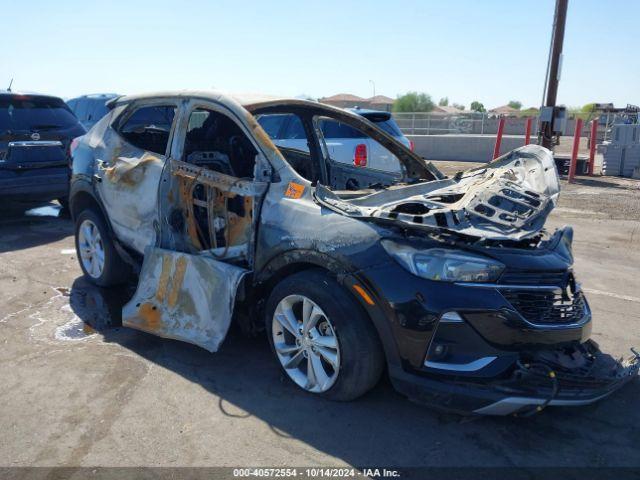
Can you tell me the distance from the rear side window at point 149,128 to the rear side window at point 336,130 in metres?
1.36

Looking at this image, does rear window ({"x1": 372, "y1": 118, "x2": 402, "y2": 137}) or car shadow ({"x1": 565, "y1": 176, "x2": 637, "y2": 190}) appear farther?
car shadow ({"x1": 565, "y1": 176, "x2": 637, "y2": 190})

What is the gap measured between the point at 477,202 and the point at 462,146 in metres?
20.3

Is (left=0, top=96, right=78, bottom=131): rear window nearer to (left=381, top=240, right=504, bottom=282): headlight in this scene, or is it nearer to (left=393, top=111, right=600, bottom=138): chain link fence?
(left=381, top=240, right=504, bottom=282): headlight

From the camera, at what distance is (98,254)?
17.9 feet

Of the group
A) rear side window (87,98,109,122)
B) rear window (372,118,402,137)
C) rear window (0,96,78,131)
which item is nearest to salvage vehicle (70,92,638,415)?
rear window (0,96,78,131)

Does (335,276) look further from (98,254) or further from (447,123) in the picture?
(447,123)

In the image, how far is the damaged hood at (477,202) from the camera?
321 centimetres

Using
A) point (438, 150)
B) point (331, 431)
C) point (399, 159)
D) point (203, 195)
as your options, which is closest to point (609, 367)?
point (331, 431)

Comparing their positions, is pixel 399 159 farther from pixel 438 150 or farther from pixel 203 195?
pixel 438 150

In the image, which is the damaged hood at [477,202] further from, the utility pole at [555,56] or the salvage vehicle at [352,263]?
the utility pole at [555,56]

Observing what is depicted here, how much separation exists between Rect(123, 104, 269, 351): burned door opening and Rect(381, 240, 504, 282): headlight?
4.01 feet

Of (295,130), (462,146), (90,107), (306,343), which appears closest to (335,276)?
(306,343)

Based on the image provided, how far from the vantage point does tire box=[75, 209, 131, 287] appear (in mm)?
5293

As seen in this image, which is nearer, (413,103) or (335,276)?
(335,276)
